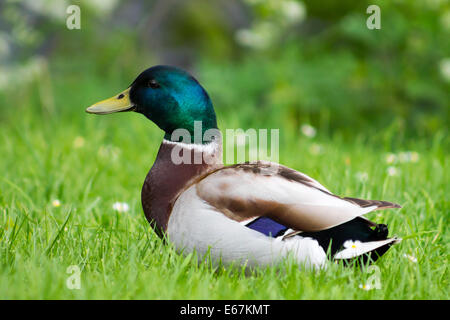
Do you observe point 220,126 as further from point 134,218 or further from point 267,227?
point 267,227

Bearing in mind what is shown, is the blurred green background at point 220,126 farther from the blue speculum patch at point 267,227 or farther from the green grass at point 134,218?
the blue speculum patch at point 267,227

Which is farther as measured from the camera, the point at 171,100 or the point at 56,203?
the point at 56,203

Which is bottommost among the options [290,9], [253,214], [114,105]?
[253,214]

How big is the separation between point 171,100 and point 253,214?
1.96 feet

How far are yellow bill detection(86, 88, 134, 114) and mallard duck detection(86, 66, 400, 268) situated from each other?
232 mm

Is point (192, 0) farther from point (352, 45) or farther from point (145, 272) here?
point (145, 272)

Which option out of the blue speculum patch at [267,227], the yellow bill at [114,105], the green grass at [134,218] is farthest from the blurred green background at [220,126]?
the yellow bill at [114,105]

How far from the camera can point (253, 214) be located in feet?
6.97

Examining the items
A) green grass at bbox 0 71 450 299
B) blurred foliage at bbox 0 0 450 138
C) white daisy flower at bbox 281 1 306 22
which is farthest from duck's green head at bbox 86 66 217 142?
white daisy flower at bbox 281 1 306 22

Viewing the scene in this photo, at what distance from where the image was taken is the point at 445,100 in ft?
16.0

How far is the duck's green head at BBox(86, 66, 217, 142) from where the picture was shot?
239cm

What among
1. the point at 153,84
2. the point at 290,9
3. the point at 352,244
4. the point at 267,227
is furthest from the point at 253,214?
the point at 290,9

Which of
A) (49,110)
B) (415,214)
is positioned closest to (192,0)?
(49,110)

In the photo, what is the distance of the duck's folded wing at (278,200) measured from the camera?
2076 millimetres
